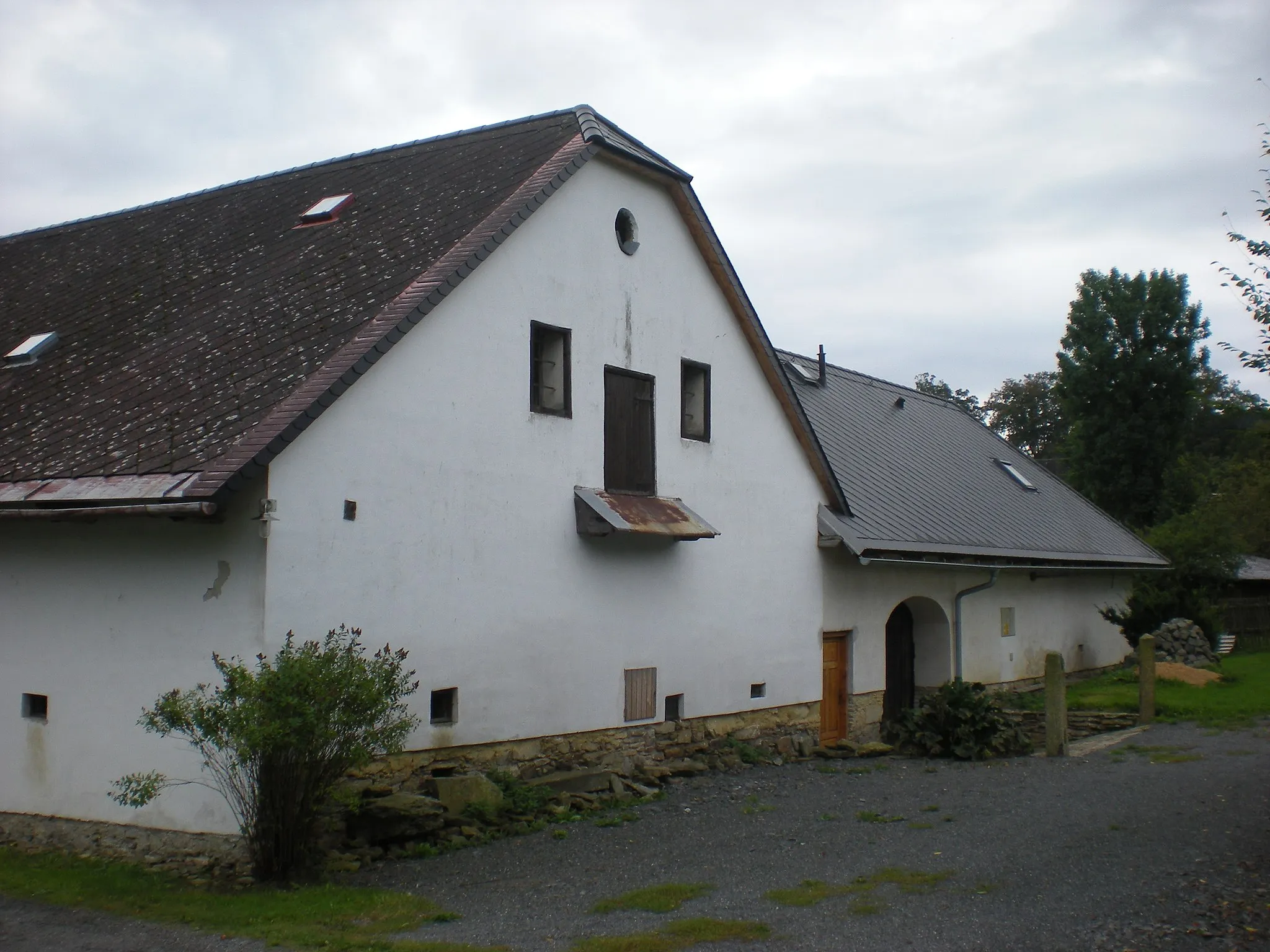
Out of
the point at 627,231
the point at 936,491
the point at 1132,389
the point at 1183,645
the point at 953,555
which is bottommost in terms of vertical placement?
the point at 1183,645

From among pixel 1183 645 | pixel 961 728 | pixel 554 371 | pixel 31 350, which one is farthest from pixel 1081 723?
pixel 31 350

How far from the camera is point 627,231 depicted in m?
13.9

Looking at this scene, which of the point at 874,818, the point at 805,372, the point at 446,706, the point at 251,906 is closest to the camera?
the point at 251,906

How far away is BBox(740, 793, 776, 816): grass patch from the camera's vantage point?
39.3ft

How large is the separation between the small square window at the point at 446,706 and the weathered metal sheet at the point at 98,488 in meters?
3.16

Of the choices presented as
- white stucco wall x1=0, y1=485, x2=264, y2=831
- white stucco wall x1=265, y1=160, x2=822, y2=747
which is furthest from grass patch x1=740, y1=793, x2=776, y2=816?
white stucco wall x1=0, y1=485, x2=264, y2=831

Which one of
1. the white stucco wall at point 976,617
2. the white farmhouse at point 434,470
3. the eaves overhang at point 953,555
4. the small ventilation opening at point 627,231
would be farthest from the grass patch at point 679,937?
the white stucco wall at point 976,617

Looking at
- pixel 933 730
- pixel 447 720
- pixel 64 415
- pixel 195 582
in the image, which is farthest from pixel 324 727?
pixel 933 730

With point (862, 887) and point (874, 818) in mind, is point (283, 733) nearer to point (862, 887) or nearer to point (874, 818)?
point (862, 887)

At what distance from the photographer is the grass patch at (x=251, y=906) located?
740 centimetres

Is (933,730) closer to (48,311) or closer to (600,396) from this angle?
(600,396)

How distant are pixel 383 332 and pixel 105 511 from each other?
263 centimetres

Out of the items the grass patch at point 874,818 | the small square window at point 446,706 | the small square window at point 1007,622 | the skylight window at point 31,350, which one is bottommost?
the grass patch at point 874,818

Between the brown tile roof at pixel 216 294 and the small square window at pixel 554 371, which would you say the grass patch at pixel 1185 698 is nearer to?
the small square window at pixel 554 371
